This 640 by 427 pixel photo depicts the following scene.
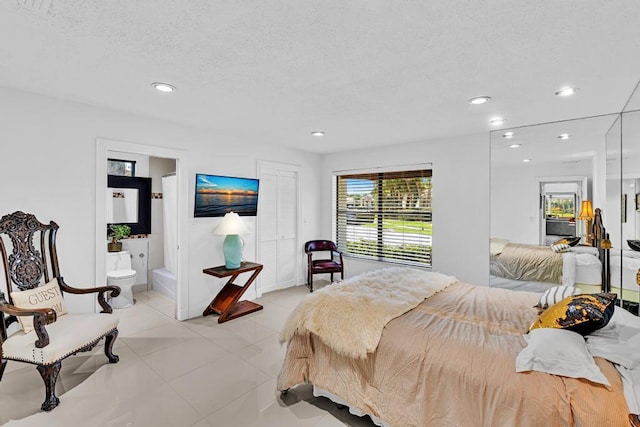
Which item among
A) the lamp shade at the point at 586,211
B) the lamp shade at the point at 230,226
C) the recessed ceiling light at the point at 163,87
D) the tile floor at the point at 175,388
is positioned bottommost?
the tile floor at the point at 175,388

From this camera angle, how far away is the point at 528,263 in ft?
12.3

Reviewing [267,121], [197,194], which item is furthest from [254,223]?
[267,121]

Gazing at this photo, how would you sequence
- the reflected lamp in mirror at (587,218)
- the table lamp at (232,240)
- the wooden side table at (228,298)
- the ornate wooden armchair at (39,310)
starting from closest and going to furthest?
the ornate wooden armchair at (39,310) < the reflected lamp in mirror at (587,218) < the wooden side table at (228,298) < the table lamp at (232,240)

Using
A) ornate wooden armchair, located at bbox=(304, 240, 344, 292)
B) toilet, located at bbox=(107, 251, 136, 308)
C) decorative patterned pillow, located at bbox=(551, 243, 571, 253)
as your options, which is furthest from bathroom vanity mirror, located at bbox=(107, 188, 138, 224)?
decorative patterned pillow, located at bbox=(551, 243, 571, 253)

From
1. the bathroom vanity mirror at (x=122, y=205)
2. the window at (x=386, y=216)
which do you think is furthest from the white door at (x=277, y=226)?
the bathroom vanity mirror at (x=122, y=205)

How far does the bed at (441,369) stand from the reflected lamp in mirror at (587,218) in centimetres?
108

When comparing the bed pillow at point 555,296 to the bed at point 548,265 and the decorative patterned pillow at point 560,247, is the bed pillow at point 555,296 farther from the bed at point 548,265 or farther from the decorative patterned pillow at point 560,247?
the decorative patterned pillow at point 560,247

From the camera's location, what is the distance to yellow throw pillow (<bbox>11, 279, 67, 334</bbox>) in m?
2.41

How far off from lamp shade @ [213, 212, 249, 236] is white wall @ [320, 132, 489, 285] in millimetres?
2658

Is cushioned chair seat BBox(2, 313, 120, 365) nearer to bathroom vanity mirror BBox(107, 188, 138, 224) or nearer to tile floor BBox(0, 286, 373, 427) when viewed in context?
tile floor BBox(0, 286, 373, 427)

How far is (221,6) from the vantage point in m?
1.57

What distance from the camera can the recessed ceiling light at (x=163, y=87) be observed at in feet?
8.50

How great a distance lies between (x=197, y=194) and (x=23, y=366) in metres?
2.31

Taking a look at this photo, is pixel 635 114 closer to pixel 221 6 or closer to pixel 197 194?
pixel 221 6
